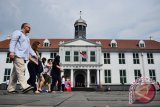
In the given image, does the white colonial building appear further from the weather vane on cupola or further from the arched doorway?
the weather vane on cupola

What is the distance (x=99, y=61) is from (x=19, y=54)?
28178 millimetres

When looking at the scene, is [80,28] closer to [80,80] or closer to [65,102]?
[80,80]

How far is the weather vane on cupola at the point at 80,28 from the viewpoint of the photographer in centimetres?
3756

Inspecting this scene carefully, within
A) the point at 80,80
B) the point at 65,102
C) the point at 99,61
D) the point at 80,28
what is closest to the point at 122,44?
the point at 99,61

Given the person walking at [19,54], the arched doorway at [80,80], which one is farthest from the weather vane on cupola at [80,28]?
the person walking at [19,54]

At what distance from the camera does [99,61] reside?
1313 inches

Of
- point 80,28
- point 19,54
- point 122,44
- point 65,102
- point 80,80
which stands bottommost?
point 65,102

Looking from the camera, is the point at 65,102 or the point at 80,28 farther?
the point at 80,28

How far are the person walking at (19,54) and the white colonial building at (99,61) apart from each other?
87.1 ft

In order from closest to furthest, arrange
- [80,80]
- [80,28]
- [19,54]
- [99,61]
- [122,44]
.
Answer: [19,54], [99,61], [80,80], [80,28], [122,44]

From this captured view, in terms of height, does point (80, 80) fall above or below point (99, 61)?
below

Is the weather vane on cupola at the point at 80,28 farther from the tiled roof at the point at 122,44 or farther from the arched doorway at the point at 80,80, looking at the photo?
the arched doorway at the point at 80,80

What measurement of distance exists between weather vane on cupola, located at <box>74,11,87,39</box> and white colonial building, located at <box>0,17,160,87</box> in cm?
22

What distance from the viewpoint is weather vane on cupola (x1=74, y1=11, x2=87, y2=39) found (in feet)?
123
